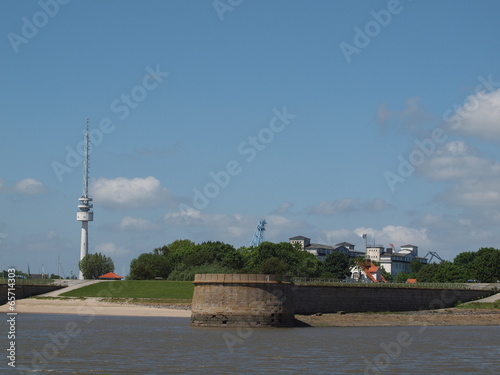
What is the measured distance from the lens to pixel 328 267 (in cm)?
16288

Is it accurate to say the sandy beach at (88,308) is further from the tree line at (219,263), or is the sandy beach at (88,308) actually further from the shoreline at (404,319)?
the tree line at (219,263)

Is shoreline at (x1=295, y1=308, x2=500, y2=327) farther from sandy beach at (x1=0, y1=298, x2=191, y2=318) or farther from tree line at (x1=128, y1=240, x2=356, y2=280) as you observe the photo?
tree line at (x1=128, y1=240, x2=356, y2=280)

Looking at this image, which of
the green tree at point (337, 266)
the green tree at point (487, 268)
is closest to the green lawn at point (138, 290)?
the green tree at point (337, 266)

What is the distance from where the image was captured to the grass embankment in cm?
10138

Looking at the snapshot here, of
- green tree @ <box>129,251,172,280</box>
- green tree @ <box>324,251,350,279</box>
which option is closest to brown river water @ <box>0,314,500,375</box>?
green tree @ <box>129,251,172,280</box>

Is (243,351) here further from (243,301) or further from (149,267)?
(149,267)

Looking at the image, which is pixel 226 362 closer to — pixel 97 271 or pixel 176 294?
pixel 176 294

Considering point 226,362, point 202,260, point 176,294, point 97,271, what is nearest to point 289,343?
point 226,362

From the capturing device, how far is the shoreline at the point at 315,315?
7569 cm

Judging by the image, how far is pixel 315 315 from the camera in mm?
76688

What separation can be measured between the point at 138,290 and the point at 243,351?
6471cm

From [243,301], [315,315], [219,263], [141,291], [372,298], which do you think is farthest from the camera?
[219,263]

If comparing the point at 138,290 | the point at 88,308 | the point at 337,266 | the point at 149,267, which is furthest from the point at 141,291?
the point at 337,266

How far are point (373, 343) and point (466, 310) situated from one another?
1697 inches
